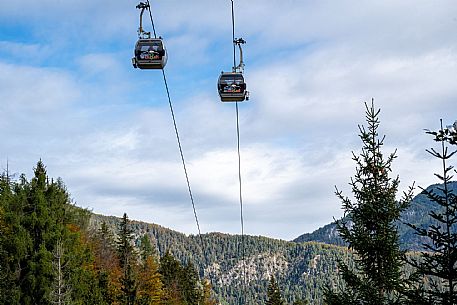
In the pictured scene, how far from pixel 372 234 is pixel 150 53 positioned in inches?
341

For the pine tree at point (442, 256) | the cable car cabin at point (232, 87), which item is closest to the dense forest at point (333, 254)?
the pine tree at point (442, 256)

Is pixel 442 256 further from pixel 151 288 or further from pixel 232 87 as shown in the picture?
pixel 151 288

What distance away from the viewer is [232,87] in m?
23.2

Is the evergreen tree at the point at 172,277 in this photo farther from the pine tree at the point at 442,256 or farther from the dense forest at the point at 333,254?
the pine tree at the point at 442,256

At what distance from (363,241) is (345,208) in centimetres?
134

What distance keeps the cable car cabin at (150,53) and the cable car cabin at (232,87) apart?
11.1 feet

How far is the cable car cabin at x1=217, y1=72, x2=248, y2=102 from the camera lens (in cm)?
2325

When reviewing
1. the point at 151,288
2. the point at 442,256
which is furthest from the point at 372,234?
the point at 151,288

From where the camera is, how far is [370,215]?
18.9 metres

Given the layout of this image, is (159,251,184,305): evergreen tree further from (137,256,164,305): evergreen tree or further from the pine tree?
the pine tree

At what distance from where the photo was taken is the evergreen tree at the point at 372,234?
18.1m

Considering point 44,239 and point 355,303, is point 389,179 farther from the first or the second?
point 44,239

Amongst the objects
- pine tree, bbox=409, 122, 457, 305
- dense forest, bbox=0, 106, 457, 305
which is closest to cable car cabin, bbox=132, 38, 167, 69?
dense forest, bbox=0, 106, 457, 305

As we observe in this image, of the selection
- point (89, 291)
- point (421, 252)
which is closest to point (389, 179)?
point (421, 252)
